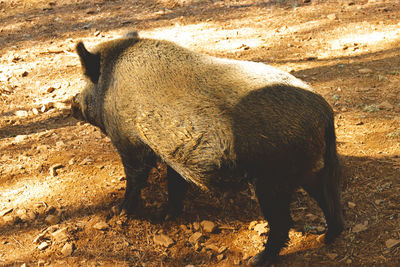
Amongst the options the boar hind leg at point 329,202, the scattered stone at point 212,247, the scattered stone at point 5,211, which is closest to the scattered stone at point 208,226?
the scattered stone at point 212,247

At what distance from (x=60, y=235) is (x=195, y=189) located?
1439mm

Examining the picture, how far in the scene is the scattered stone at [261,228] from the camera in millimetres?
3467

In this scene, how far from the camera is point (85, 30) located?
8.84 m

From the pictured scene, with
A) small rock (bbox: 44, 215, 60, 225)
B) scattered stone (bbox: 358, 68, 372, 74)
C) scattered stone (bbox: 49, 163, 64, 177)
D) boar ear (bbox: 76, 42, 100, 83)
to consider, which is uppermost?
boar ear (bbox: 76, 42, 100, 83)

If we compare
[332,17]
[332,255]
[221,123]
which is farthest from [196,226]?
[332,17]

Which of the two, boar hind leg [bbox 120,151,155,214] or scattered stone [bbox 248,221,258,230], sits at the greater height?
boar hind leg [bbox 120,151,155,214]

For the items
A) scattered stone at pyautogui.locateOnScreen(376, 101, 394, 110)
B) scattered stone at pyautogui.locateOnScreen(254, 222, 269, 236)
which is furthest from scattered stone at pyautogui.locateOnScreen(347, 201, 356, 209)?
scattered stone at pyautogui.locateOnScreen(376, 101, 394, 110)

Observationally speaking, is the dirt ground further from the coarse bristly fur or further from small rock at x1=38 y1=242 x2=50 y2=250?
the coarse bristly fur

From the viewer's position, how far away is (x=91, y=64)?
3514 mm

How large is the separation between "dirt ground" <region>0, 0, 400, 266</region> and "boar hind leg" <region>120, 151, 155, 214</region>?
16cm

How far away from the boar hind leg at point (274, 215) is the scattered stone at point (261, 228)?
0.37m

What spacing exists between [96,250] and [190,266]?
2.85 ft

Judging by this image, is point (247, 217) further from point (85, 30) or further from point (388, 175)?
point (85, 30)

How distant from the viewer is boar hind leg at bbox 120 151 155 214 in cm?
343
